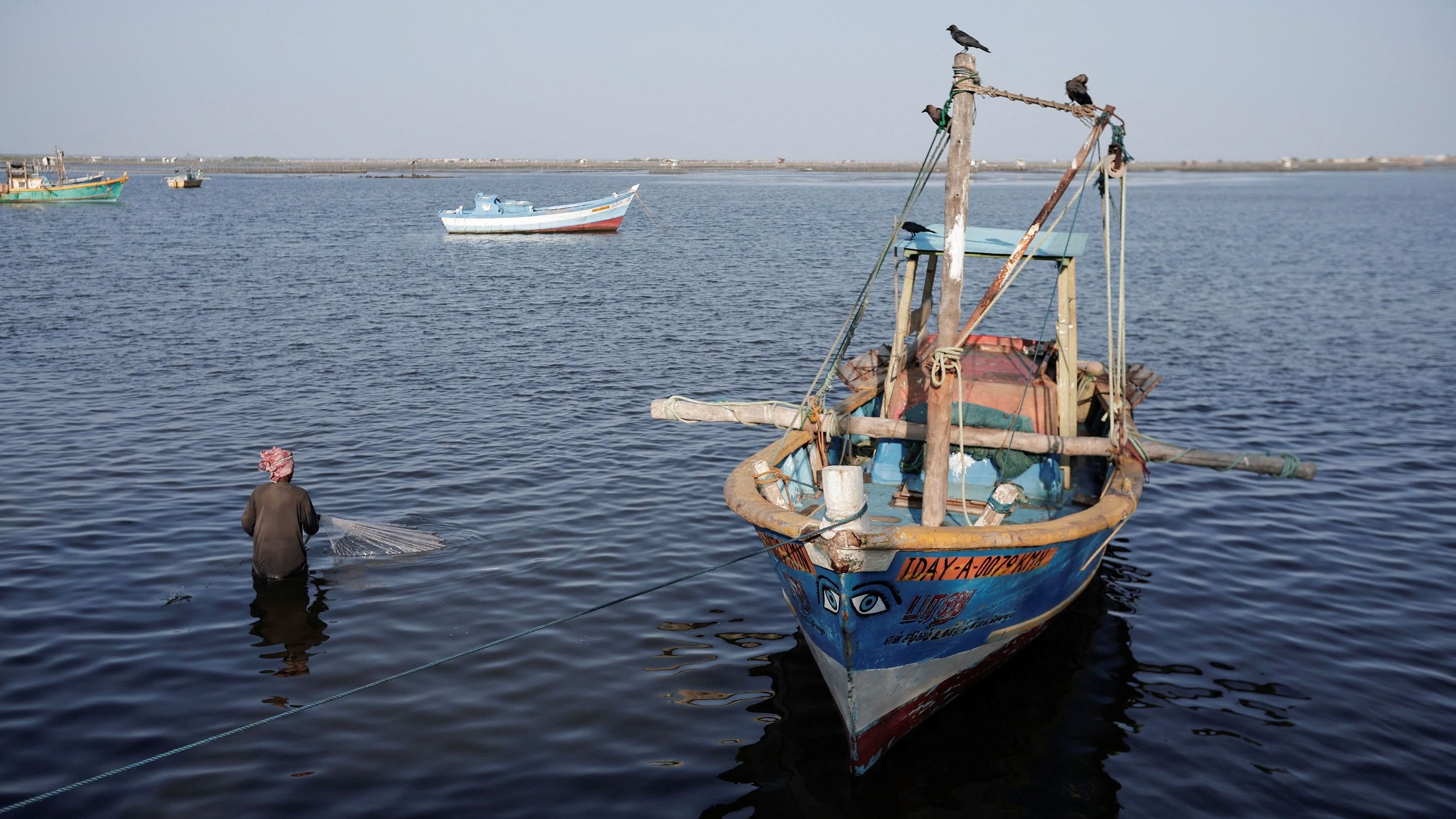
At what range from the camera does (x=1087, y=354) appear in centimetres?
2352

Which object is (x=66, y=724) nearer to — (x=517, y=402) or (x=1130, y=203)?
(x=517, y=402)

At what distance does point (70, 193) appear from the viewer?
7450 centimetres

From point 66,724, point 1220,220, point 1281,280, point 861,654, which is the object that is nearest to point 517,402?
point 66,724

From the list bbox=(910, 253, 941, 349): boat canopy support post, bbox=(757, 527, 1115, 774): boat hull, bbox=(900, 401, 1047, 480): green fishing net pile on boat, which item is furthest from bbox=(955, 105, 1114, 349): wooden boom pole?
bbox=(910, 253, 941, 349): boat canopy support post

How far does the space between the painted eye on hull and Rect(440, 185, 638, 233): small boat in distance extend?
50353mm

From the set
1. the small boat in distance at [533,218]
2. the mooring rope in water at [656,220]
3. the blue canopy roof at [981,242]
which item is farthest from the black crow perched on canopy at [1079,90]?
the mooring rope in water at [656,220]

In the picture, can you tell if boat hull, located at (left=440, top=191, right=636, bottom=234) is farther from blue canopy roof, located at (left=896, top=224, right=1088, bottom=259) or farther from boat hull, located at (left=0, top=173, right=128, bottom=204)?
blue canopy roof, located at (left=896, top=224, right=1088, bottom=259)

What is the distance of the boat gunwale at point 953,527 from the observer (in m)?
6.99

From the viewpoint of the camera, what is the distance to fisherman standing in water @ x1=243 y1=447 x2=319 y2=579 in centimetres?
998

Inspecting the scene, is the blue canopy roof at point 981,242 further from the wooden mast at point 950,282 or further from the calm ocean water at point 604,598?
the calm ocean water at point 604,598

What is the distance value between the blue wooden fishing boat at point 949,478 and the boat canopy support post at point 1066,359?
0.03 metres

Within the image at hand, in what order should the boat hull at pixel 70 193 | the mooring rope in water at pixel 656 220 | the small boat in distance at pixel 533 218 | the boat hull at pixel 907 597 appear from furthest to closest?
the boat hull at pixel 70 193 → the mooring rope in water at pixel 656 220 → the small boat in distance at pixel 533 218 → the boat hull at pixel 907 597

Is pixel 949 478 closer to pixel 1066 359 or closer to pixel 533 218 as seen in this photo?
pixel 1066 359

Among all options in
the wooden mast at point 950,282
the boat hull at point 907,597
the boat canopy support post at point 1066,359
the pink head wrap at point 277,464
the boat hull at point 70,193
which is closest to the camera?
the boat hull at point 907,597
